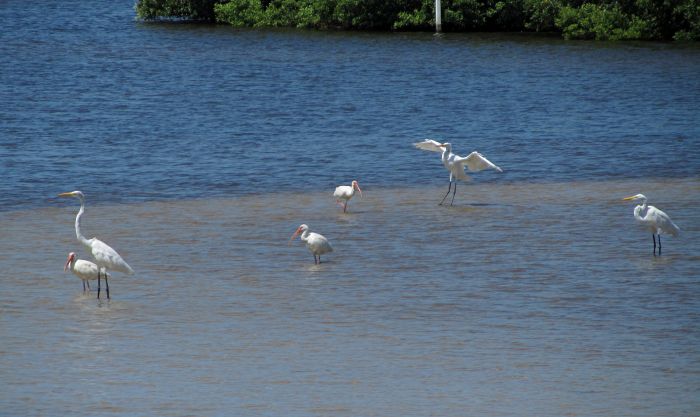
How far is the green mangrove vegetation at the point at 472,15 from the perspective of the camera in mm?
54969

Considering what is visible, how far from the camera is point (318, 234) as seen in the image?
1902 cm

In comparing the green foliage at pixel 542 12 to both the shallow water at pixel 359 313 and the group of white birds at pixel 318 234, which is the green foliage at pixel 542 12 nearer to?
the group of white birds at pixel 318 234

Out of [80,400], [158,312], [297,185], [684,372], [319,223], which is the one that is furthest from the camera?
[297,185]

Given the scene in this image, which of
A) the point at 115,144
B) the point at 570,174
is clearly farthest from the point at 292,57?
the point at 570,174

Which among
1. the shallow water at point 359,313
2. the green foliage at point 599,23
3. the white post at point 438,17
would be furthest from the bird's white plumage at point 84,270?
the white post at point 438,17

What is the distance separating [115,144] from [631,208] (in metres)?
13.4

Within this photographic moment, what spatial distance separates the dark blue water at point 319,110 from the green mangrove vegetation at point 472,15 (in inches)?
47.7

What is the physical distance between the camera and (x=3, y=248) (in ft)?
63.7

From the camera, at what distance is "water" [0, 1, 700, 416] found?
42.8ft

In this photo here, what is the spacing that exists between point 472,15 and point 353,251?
139 feet

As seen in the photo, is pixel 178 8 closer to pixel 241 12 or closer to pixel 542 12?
pixel 241 12

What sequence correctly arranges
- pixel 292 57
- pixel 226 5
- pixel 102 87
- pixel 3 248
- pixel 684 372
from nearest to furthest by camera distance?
1. pixel 684 372
2. pixel 3 248
3. pixel 102 87
4. pixel 292 57
5. pixel 226 5

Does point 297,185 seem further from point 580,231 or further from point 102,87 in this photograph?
point 102,87

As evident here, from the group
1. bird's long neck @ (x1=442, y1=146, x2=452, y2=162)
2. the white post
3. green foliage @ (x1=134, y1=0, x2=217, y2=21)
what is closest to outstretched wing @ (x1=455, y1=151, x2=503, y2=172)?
bird's long neck @ (x1=442, y1=146, x2=452, y2=162)
